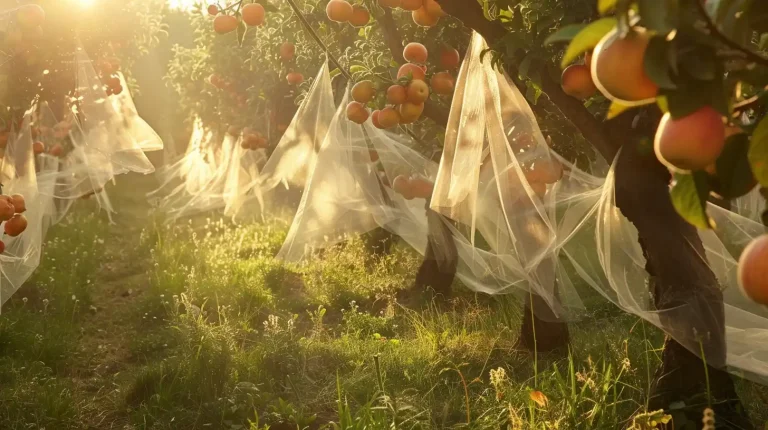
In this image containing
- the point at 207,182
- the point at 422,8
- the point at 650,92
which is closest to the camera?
the point at 650,92

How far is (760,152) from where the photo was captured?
111 centimetres

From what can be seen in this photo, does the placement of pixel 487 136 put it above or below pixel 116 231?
above

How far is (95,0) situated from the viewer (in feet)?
22.0

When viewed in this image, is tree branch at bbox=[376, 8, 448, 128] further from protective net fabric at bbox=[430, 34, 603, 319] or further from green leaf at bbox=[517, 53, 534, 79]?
green leaf at bbox=[517, 53, 534, 79]

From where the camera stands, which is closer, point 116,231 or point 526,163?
point 526,163

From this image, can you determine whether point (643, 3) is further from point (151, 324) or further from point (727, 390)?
point (151, 324)

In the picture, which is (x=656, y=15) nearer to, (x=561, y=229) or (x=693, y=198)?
(x=693, y=198)

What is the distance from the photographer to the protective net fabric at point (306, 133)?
16.3 ft

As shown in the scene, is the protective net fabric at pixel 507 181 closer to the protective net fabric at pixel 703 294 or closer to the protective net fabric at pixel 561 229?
the protective net fabric at pixel 561 229

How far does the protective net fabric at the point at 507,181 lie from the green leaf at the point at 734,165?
6.53 ft

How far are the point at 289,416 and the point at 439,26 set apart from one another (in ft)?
8.35

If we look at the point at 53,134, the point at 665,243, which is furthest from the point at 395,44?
the point at 53,134

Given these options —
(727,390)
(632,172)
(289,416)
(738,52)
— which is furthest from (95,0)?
(738,52)

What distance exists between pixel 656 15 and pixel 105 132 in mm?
6009
